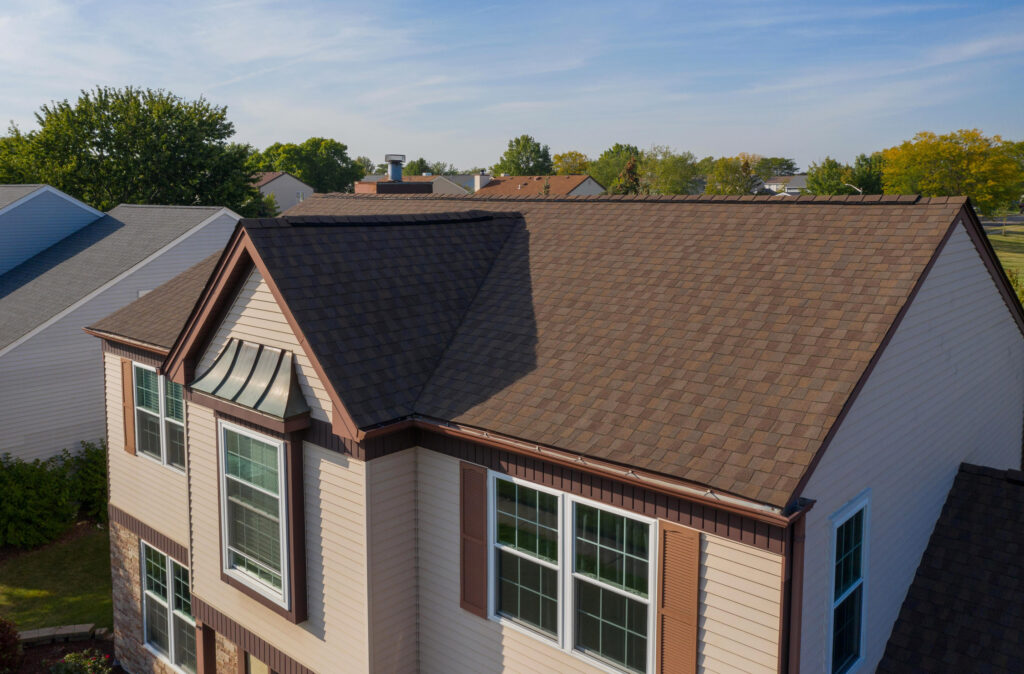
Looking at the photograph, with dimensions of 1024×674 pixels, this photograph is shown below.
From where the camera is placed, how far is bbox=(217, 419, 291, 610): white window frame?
34.4 ft

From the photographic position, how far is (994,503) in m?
10.7

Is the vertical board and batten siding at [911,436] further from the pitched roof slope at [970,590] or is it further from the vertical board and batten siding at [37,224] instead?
the vertical board and batten siding at [37,224]

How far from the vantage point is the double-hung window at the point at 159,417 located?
14.0 metres

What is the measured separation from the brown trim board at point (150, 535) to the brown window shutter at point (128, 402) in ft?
4.62

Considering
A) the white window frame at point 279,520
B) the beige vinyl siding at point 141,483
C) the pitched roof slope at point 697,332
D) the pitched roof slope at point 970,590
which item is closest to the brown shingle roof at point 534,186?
the beige vinyl siding at point 141,483

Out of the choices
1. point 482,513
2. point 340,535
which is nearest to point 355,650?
point 340,535

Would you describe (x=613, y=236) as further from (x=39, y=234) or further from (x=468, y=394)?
(x=39, y=234)

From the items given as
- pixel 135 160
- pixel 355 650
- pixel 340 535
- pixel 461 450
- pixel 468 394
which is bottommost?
pixel 355 650

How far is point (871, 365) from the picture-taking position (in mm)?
8016

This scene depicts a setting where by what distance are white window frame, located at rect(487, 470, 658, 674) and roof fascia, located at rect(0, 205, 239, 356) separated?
17542 mm

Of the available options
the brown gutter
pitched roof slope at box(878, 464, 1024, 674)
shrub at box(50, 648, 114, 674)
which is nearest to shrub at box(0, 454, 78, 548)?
shrub at box(50, 648, 114, 674)

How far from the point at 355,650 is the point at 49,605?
1188 cm

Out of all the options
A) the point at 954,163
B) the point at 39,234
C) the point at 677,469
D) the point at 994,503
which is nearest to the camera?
the point at 677,469

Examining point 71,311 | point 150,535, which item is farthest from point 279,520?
point 71,311
